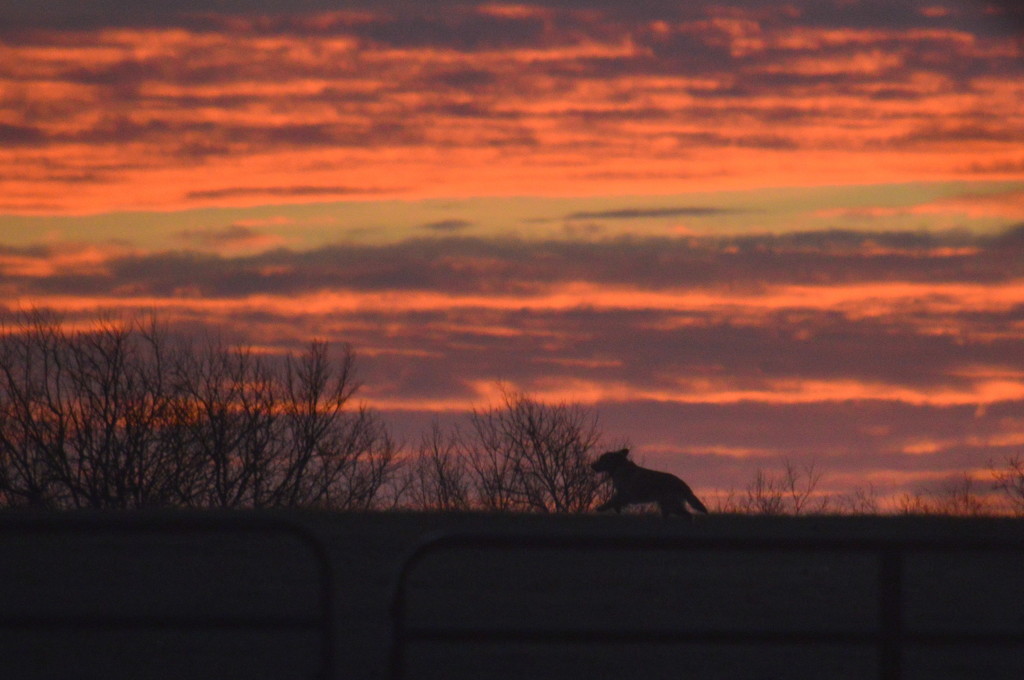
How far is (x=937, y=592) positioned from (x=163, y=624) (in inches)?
374

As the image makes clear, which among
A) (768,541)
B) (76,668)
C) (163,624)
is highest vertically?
(768,541)

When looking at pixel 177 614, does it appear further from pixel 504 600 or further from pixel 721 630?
pixel 504 600

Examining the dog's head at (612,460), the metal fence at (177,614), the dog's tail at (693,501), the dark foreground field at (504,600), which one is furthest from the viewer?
the dog's head at (612,460)

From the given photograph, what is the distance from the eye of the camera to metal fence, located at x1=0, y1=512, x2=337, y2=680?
5.66 meters

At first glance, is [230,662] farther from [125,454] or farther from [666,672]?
[125,454]

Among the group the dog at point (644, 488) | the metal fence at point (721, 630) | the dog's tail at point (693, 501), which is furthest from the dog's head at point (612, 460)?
the metal fence at point (721, 630)

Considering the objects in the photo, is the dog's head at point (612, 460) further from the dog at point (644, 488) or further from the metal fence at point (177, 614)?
the metal fence at point (177, 614)

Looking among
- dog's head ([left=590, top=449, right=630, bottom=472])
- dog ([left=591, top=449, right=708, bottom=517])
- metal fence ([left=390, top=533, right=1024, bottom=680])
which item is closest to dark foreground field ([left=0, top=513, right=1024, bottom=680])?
metal fence ([left=390, top=533, right=1024, bottom=680])

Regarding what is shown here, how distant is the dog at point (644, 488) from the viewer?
17.7 metres

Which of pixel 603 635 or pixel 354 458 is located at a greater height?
pixel 354 458

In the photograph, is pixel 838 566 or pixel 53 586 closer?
pixel 53 586

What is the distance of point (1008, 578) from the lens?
46.8 feet

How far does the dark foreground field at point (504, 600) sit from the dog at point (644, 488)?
61 centimetres

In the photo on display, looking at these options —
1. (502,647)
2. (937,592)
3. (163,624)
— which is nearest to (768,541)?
(163,624)
